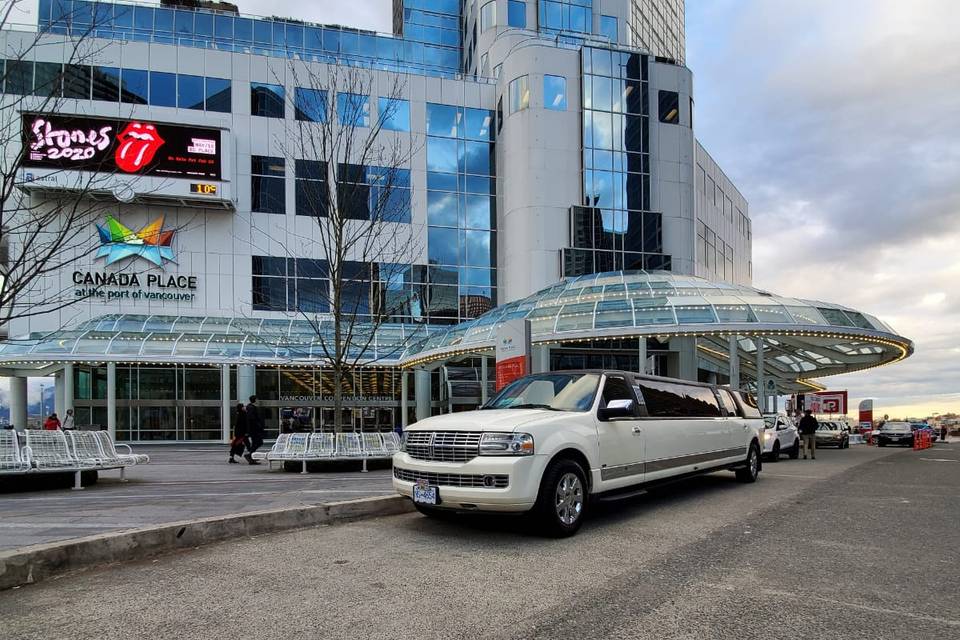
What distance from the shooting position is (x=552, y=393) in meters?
7.92

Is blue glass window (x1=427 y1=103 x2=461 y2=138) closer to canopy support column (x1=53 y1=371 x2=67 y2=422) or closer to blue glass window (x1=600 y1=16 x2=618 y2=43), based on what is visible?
blue glass window (x1=600 y1=16 x2=618 y2=43)

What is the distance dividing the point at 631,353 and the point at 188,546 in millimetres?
29355

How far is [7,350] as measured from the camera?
26906mm

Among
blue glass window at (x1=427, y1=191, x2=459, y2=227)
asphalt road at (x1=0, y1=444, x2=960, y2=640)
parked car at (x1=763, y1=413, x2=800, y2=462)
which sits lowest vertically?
parked car at (x1=763, y1=413, x2=800, y2=462)

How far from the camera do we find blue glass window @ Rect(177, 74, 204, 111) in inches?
1390

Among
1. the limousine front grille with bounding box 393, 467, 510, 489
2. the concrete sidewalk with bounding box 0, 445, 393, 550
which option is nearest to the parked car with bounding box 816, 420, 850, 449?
the concrete sidewalk with bounding box 0, 445, 393, 550

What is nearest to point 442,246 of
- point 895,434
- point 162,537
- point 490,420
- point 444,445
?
point 895,434

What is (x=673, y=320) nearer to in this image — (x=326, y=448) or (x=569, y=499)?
(x=326, y=448)

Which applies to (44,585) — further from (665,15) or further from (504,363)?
(665,15)

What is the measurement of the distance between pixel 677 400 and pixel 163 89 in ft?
116

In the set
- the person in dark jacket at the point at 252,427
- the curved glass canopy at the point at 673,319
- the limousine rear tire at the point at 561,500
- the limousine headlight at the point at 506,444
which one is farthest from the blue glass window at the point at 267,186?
the limousine rear tire at the point at 561,500

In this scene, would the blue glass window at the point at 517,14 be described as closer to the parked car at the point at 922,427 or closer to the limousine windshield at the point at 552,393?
the parked car at the point at 922,427

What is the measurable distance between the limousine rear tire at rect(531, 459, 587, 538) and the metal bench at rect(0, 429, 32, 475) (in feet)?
29.1

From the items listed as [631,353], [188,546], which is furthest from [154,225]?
[188,546]
